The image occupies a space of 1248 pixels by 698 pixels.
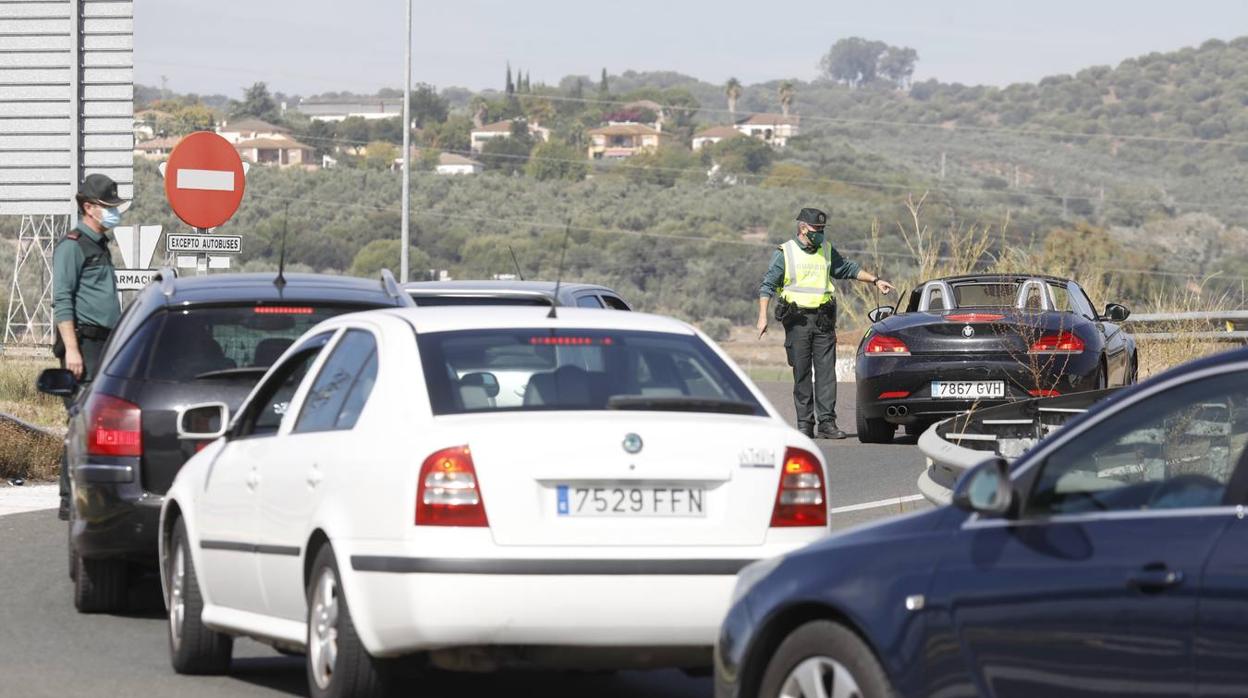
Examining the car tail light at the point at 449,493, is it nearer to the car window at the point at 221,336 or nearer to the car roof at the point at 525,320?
the car roof at the point at 525,320

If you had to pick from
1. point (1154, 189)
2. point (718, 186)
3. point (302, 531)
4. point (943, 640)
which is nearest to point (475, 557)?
point (302, 531)

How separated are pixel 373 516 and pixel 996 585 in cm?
237

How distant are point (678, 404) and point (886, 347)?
10425 mm

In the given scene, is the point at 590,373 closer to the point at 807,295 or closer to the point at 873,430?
the point at 807,295

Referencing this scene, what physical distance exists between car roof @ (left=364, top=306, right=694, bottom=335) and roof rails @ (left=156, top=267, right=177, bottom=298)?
2306 mm

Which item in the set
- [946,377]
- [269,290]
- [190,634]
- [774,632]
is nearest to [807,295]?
[946,377]

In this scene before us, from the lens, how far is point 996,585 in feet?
17.5

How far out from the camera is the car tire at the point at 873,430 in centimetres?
1847

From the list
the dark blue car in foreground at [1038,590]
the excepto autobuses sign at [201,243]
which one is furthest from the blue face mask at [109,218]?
the dark blue car in foreground at [1038,590]

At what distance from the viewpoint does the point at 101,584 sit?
1028cm

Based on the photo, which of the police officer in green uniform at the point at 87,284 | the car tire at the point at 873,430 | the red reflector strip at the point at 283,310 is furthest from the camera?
the car tire at the point at 873,430

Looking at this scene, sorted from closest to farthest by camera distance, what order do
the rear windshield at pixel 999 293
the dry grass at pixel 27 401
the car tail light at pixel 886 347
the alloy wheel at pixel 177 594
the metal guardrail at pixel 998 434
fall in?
1. the alloy wheel at pixel 177 594
2. the metal guardrail at pixel 998 434
3. the car tail light at pixel 886 347
4. the rear windshield at pixel 999 293
5. the dry grass at pixel 27 401

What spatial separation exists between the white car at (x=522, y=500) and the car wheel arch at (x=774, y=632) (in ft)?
2.86

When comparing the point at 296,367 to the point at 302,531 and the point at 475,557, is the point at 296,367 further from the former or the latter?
the point at 475,557
